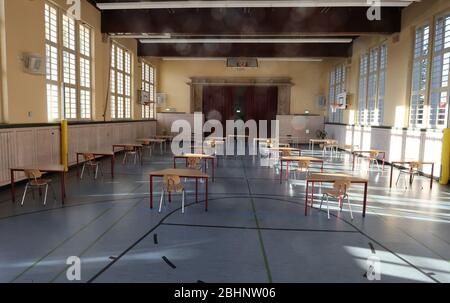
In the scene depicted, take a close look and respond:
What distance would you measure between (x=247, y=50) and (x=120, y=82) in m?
6.09

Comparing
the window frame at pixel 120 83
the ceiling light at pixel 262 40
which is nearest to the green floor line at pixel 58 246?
the window frame at pixel 120 83

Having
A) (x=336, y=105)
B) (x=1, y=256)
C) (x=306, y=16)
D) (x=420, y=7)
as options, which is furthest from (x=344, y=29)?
(x=1, y=256)

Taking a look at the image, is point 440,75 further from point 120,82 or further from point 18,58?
point 120,82

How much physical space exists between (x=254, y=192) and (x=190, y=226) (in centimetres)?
262

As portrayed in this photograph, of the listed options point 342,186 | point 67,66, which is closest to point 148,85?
point 67,66

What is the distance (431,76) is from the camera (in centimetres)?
950

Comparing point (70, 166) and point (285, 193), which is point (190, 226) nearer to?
point (285, 193)

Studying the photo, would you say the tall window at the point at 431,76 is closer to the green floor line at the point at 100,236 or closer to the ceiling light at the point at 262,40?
the ceiling light at the point at 262,40

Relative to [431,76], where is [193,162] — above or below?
below

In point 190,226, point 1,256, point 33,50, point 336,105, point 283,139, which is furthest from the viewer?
point 283,139

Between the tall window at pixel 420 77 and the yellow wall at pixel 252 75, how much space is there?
33.9ft

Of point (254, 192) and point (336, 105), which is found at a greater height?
point (336, 105)

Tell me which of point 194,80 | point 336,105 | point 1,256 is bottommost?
point 1,256

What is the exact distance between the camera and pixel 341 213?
5848 millimetres
